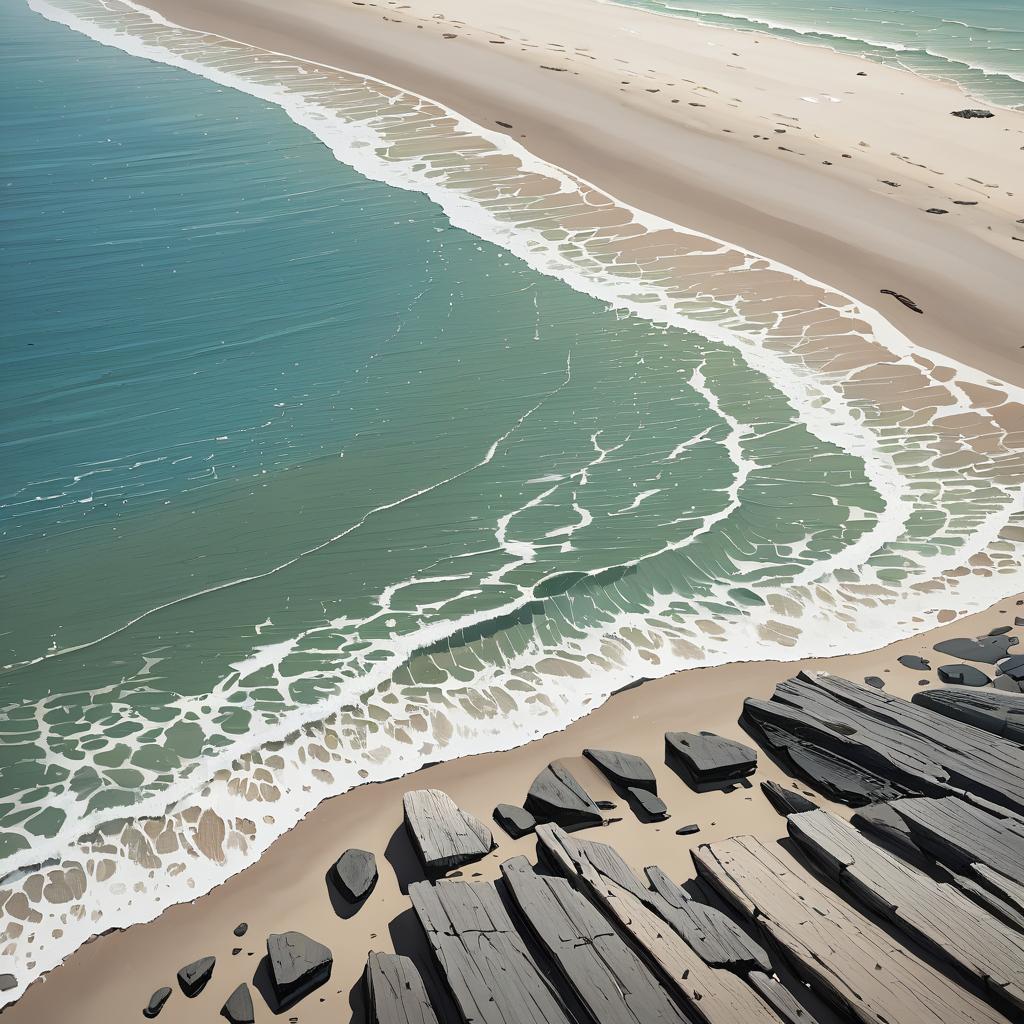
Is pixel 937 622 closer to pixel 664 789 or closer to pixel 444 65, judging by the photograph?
pixel 664 789

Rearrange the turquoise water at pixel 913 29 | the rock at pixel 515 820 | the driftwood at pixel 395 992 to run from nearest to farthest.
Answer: the driftwood at pixel 395 992
the rock at pixel 515 820
the turquoise water at pixel 913 29

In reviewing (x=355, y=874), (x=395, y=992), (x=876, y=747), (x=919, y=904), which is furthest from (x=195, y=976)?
(x=876, y=747)

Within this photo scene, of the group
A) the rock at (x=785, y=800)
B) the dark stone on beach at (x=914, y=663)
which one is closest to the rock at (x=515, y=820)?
the rock at (x=785, y=800)

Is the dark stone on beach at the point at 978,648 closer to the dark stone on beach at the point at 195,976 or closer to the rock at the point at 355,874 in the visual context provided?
the rock at the point at 355,874

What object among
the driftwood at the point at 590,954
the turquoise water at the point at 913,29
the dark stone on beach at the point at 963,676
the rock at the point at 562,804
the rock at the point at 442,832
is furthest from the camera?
the turquoise water at the point at 913,29

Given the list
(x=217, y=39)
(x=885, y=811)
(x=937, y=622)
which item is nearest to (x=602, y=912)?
(x=885, y=811)

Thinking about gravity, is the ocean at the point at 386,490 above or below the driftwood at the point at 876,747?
below

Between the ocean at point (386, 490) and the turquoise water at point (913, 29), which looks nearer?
the ocean at point (386, 490)

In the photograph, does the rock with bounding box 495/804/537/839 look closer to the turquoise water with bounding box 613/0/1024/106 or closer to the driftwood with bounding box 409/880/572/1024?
the driftwood with bounding box 409/880/572/1024
